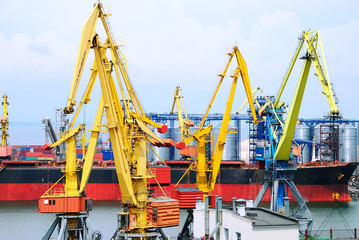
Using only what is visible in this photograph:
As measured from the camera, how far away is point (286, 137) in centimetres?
3881

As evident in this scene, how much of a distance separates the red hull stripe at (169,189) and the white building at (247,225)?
39983 mm

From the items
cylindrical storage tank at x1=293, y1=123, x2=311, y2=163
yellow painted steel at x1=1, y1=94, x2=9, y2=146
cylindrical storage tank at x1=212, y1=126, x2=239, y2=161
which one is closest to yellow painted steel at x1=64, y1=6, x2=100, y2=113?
yellow painted steel at x1=1, y1=94, x2=9, y2=146

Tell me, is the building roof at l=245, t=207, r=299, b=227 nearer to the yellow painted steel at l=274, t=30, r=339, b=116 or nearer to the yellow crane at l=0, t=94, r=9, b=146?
the yellow painted steel at l=274, t=30, r=339, b=116

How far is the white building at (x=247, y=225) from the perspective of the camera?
1978 centimetres

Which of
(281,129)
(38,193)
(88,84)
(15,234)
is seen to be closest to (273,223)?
(88,84)

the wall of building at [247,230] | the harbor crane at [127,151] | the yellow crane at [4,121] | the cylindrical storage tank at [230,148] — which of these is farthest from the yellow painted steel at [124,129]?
the cylindrical storage tank at [230,148]

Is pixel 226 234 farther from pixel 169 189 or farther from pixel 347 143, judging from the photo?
pixel 347 143

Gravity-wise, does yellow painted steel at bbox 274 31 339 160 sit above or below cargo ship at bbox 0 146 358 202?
above

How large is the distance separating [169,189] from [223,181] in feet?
22.9

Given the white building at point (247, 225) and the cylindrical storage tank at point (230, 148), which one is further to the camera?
the cylindrical storage tank at point (230, 148)

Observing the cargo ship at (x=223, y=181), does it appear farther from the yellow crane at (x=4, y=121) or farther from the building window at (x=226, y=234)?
the building window at (x=226, y=234)

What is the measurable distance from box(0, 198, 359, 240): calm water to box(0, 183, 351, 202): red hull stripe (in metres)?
2.70

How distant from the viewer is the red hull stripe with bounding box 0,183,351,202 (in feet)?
213

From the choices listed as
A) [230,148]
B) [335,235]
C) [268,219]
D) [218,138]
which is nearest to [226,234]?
[268,219]
